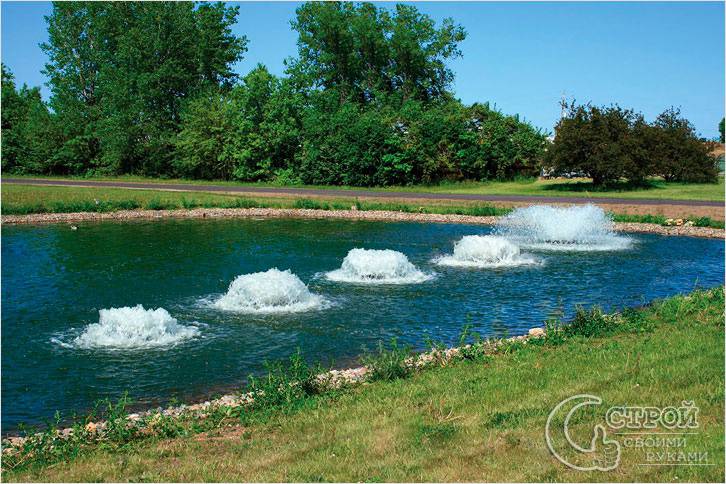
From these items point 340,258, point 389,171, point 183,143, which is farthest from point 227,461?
point 183,143

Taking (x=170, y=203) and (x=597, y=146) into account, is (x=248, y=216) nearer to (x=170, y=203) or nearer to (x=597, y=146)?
(x=170, y=203)

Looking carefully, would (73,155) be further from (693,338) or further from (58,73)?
(693,338)

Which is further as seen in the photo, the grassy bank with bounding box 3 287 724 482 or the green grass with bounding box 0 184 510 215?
the green grass with bounding box 0 184 510 215

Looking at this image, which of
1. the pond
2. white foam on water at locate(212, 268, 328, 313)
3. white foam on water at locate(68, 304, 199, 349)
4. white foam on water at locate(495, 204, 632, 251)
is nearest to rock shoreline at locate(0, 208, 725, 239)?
white foam on water at locate(495, 204, 632, 251)

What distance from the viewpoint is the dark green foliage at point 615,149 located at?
47344 mm

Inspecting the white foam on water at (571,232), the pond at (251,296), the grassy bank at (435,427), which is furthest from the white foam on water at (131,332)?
the white foam on water at (571,232)

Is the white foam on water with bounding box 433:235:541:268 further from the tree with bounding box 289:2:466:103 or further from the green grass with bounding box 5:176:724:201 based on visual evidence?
the tree with bounding box 289:2:466:103

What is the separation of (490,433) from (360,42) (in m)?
70.8

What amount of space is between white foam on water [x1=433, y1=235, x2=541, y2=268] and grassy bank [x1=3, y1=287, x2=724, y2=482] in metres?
12.0

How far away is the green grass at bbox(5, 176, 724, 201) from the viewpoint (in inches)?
1784

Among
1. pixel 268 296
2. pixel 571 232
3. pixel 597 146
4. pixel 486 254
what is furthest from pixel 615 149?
pixel 268 296

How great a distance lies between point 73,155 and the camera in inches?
2911
